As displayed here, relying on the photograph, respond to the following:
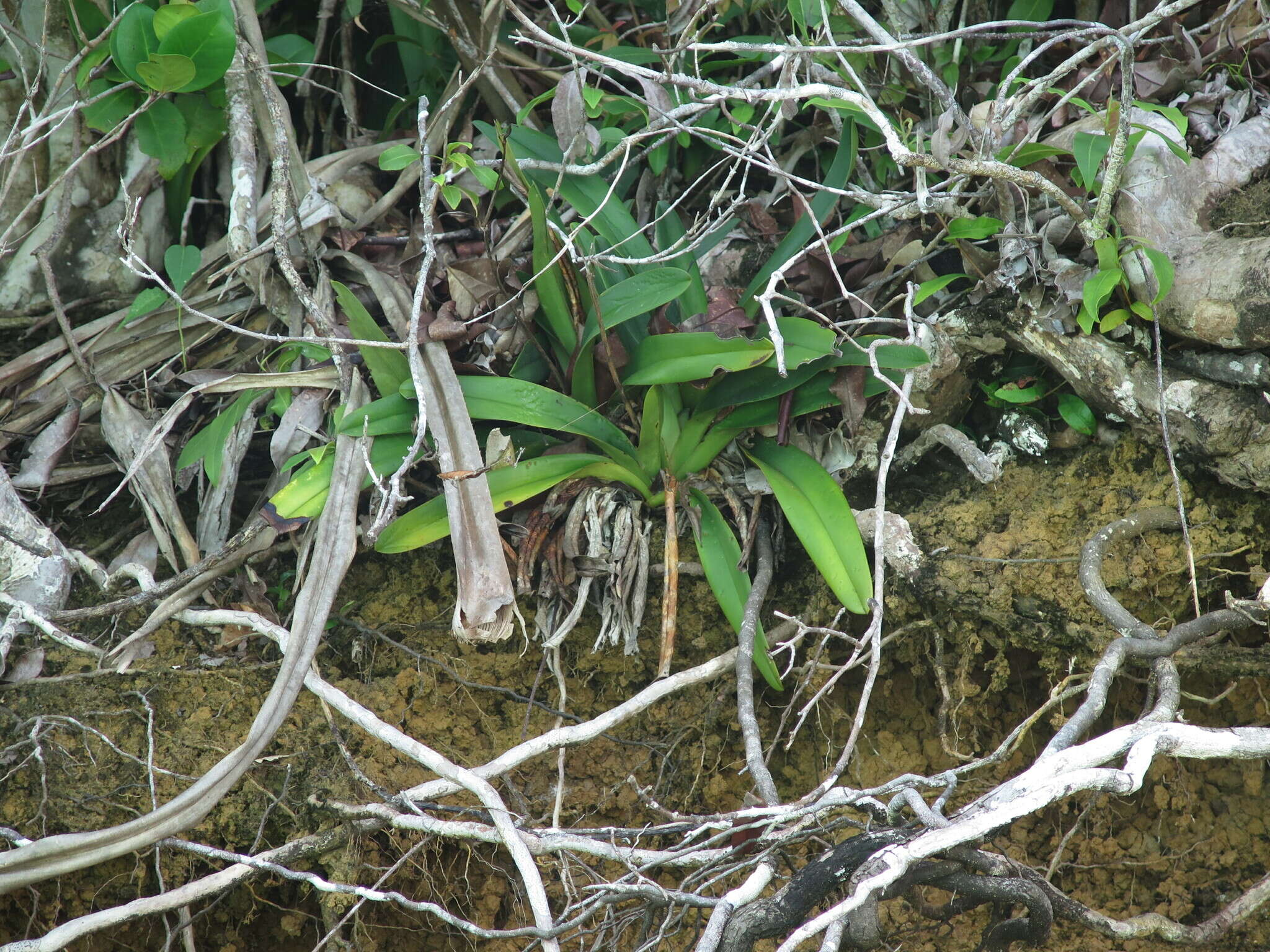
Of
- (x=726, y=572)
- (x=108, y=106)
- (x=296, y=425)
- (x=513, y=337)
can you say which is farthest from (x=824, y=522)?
(x=108, y=106)

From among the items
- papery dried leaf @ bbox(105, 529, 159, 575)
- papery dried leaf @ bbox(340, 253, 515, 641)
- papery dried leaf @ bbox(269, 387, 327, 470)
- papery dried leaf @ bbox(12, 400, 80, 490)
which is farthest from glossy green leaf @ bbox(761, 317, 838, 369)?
papery dried leaf @ bbox(12, 400, 80, 490)

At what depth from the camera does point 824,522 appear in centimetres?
147

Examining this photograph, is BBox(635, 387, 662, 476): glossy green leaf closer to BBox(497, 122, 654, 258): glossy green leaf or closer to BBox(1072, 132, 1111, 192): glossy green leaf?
BBox(497, 122, 654, 258): glossy green leaf

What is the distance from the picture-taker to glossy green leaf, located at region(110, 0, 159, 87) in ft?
5.01

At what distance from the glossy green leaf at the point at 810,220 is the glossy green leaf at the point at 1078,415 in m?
0.52

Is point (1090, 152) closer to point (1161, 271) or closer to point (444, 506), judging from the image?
point (1161, 271)

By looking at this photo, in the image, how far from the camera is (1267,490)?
1.34m

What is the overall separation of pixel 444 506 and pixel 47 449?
83 centimetres

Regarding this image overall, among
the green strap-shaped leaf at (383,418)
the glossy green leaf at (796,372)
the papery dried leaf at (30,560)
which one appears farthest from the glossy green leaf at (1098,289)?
the papery dried leaf at (30,560)

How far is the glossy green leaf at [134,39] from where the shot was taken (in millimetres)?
1526

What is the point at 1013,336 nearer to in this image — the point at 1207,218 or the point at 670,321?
the point at 1207,218

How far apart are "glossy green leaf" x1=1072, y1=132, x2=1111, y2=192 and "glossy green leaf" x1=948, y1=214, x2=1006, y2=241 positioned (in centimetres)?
14

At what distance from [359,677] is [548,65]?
4.41 feet

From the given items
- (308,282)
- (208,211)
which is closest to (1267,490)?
(308,282)
